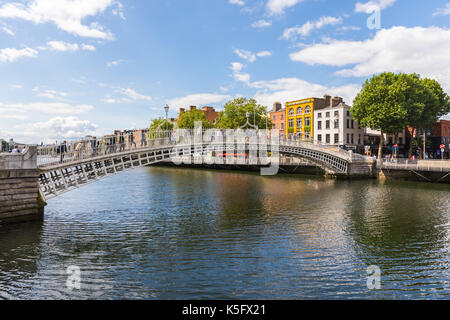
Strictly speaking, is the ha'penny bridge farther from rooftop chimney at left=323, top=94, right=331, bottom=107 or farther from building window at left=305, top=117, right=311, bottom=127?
rooftop chimney at left=323, top=94, right=331, bottom=107

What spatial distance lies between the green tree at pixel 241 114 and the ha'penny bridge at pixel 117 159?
6.33m

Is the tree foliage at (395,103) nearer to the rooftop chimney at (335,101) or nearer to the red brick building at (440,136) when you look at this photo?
the rooftop chimney at (335,101)

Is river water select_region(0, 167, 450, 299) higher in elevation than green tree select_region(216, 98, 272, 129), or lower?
lower

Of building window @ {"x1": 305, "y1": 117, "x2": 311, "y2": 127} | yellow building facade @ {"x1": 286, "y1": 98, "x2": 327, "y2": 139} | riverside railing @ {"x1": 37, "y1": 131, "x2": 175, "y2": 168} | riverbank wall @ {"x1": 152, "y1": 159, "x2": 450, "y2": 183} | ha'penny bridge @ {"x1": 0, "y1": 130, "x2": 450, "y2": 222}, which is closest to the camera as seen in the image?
ha'penny bridge @ {"x1": 0, "y1": 130, "x2": 450, "y2": 222}

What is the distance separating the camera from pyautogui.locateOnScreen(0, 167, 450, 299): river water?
801cm

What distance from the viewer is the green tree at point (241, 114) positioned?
5525 centimetres

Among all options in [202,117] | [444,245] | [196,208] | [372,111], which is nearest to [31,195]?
[196,208]

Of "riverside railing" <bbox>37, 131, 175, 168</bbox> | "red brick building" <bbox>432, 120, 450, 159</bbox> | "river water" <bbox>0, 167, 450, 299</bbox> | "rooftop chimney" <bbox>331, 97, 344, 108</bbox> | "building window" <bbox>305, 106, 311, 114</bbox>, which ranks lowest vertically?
"river water" <bbox>0, 167, 450, 299</bbox>

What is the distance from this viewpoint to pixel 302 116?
62594mm

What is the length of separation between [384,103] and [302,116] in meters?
19.8

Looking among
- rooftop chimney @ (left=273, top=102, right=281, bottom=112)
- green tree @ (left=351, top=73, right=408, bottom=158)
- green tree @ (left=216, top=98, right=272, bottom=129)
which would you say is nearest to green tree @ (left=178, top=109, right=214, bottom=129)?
green tree @ (left=216, top=98, right=272, bottom=129)

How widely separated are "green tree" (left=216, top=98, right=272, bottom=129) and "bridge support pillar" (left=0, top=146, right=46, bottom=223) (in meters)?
41.9

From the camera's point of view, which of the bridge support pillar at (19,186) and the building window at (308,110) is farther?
the building window at (308,110)

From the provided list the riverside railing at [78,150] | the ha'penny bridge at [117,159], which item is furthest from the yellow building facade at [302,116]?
the riverside railing at [78,150]
